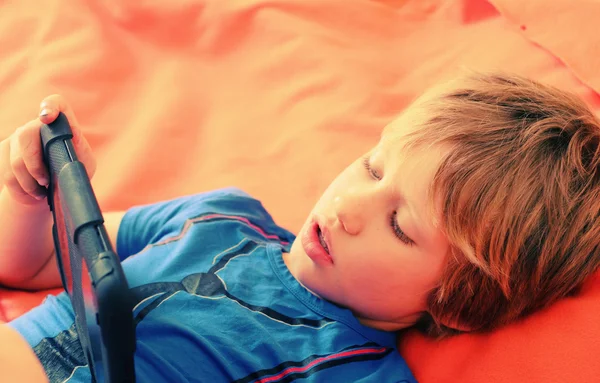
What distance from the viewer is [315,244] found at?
92 centimetres

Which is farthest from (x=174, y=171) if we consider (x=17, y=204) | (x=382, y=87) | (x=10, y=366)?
(x=10, y=366)

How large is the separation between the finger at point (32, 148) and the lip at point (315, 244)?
1.16 ft

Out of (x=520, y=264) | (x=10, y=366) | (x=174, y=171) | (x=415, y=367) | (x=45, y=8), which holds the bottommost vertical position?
(x=415, y=367)

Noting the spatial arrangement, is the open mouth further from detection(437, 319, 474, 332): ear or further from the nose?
detection(437, 319, 474, 332): ear

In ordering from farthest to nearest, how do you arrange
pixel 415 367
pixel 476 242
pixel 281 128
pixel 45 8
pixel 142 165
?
pixel 45 8 → pixel 281 128 → pixel 142 165 → pixel 415 367 → pixel 476 242

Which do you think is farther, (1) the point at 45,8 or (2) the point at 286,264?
(1) the point at 45,8

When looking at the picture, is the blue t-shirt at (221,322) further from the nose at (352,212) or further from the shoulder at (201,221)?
the nose at (352,212)

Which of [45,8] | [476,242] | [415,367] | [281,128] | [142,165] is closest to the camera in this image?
[476,242]

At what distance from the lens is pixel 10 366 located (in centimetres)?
67

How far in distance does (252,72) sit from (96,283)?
1021 mm

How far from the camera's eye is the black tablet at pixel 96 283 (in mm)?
514

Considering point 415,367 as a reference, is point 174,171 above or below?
above

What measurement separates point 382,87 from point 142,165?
56 centimetres

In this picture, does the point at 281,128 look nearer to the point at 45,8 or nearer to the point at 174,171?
the point at 174,171
